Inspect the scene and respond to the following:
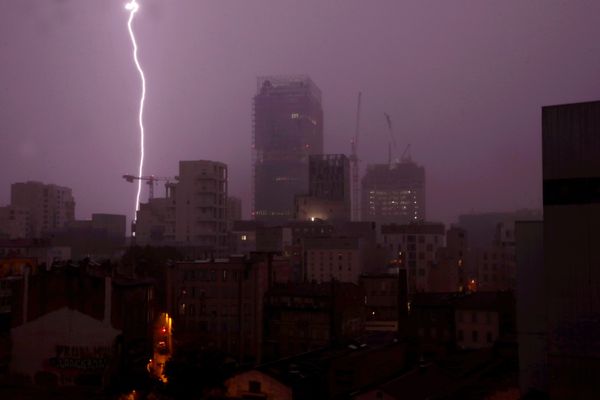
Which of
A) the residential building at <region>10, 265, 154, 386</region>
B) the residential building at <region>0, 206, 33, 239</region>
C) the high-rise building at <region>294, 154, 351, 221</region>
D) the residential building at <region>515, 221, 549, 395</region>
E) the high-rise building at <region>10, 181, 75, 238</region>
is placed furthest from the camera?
the high-rise building at <region>294, 154, 351, 221</region>

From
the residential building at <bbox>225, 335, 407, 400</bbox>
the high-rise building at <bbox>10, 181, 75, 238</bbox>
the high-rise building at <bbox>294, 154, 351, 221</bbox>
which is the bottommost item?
the residential building at <bbox>225, 335, 407, 400</bbox>

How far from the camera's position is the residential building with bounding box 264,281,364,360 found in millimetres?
32844

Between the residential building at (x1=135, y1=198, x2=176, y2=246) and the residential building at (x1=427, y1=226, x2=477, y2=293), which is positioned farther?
the residential building at (x1=135, y1=198, x2=176, y2=246)

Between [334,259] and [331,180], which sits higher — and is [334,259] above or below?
below

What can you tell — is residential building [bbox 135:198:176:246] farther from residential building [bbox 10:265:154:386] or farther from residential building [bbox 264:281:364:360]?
residential building [bbox 10:265:154:386]

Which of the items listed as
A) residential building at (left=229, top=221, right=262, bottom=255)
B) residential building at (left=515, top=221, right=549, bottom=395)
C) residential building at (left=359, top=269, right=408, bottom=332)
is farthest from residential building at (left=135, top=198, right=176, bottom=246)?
residential building at (left=515, top=221, right=549, bottom=395)

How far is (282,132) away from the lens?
177625mm

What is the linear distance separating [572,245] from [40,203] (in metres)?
92.5

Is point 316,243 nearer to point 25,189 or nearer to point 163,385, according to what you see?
point 163,385

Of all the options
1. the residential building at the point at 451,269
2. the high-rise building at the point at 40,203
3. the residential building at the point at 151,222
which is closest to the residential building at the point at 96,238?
the residential building at the point at 151,222

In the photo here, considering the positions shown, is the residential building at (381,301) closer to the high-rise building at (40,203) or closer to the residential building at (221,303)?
the residential building at (221,303)

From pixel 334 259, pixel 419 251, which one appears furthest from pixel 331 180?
pixel 334 259

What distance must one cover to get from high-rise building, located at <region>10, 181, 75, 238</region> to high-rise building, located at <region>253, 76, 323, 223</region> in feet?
226

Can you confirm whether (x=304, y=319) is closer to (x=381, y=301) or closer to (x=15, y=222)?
(x=381, y=301)
